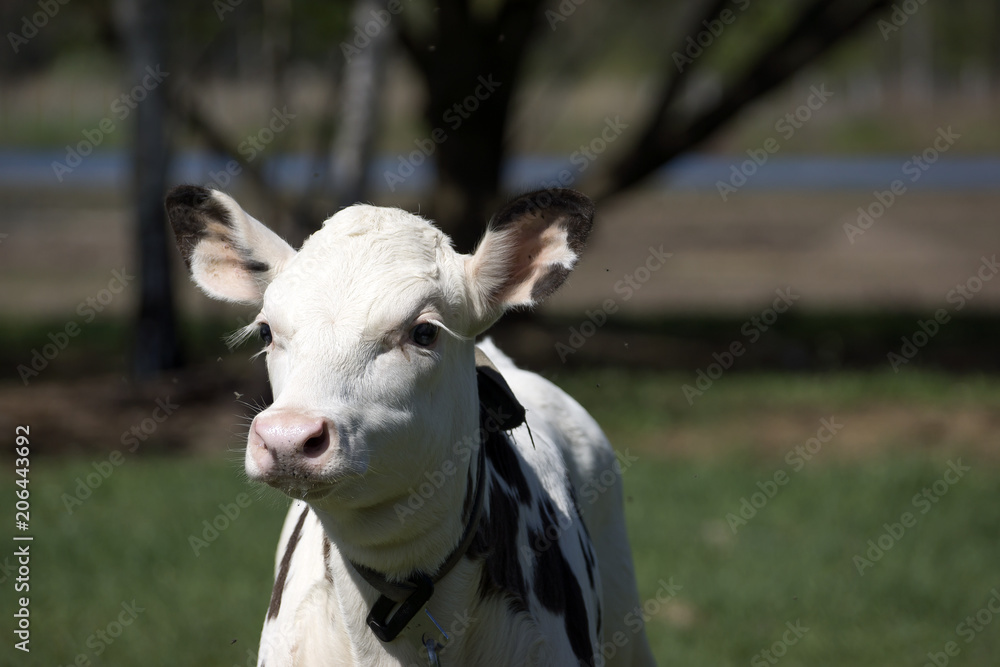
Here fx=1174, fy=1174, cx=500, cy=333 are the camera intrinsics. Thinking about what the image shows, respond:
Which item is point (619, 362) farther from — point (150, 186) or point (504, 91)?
point (150, 186)

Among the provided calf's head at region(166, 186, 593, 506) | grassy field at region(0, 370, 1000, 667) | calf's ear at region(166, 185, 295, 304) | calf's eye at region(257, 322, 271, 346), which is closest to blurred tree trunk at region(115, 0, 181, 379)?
grassy field at region(0, 370, 1000, 667)

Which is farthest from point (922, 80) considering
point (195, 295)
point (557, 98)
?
point (195, 295)

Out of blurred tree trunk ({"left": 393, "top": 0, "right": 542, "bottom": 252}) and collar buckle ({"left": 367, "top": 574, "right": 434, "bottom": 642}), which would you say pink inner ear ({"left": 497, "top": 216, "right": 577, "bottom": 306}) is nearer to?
collar buckle ({"left": 367, "top": 574, "right": 434, "bottom": 642})

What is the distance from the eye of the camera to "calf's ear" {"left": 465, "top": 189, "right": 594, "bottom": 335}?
3.31 metres

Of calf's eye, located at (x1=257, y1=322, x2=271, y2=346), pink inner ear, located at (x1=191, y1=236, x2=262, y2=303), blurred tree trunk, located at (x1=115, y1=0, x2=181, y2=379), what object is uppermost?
calf's eye, located at (x1=257, y1=322, x2=271, y2=346)

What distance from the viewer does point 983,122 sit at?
139 ft

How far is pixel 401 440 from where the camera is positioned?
2914mm

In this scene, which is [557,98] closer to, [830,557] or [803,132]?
[803,132]

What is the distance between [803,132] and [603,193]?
37289 millimetres

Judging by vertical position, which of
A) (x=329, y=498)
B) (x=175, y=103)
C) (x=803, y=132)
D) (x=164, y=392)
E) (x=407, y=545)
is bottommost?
(x=803, y=132)

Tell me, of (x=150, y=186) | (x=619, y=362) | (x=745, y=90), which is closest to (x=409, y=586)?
(x=150, y=186)

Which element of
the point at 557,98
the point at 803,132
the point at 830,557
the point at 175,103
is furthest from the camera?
the point at 803,132

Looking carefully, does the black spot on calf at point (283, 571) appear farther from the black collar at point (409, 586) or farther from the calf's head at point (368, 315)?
the calf's head at point (368, 315)

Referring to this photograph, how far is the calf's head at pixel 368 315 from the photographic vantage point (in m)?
2.72
